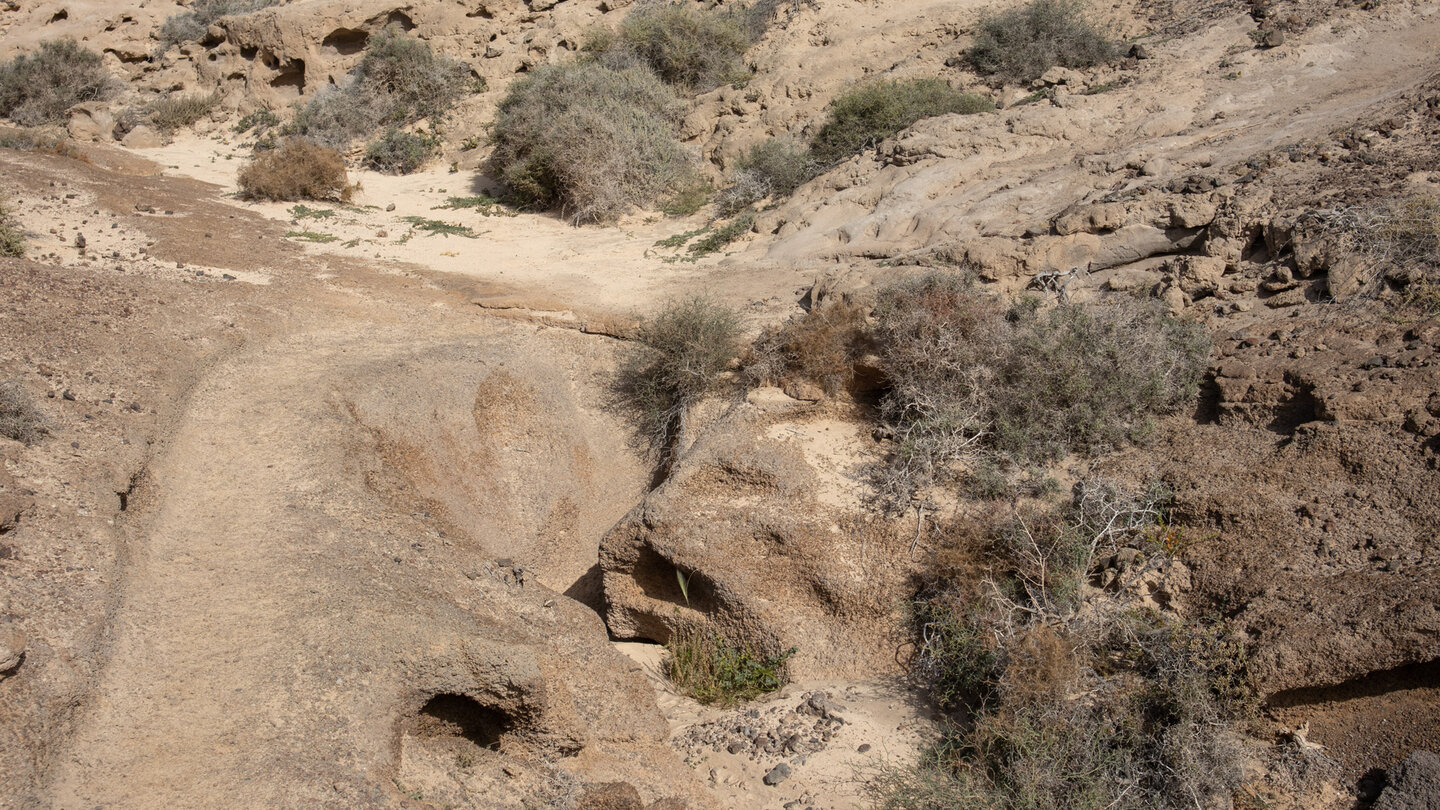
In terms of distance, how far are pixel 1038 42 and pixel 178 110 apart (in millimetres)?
12362

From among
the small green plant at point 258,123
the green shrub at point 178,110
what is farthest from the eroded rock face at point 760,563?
the green shrub at point 178,110

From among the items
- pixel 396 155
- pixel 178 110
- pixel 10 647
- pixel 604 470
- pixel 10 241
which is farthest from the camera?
pixel 178 110

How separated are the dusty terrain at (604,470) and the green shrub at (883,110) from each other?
394 millimetres

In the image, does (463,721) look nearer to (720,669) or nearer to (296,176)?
(720,669)

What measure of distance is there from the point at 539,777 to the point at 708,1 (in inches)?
499

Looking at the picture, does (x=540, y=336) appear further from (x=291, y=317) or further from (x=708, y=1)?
(x=708, y=1)

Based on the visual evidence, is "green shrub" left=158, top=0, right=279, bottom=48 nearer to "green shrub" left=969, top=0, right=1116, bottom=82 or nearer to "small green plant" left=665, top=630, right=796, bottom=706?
"green shrub" left=969, top=0, right=1116, bottom=82

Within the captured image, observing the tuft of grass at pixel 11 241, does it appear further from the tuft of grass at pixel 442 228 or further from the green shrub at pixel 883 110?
the green shrub at pixel 883 110

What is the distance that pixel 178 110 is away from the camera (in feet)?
45.2

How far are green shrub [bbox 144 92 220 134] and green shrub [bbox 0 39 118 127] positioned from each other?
3.32 feet

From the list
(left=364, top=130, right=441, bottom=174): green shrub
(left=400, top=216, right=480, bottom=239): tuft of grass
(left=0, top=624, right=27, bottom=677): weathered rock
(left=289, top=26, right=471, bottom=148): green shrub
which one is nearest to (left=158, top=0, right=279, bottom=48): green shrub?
(left=289, top=26, right=471, bottom=148): green shrub

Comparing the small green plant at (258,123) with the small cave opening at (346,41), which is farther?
the small cave opening at (346,41)

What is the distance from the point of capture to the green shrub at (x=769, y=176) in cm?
999

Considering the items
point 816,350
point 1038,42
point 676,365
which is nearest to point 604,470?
point 676,365
